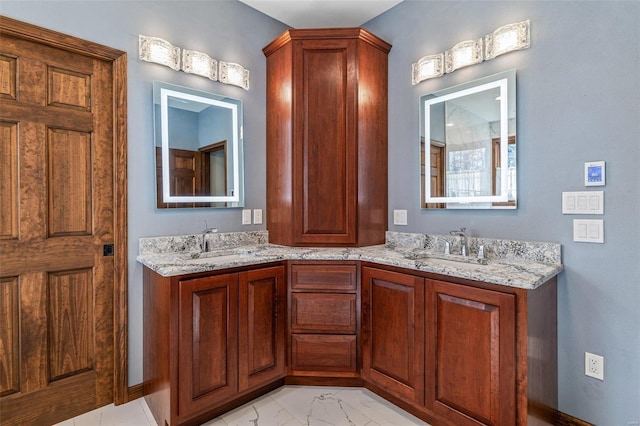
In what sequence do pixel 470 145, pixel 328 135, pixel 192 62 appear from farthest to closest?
pixel 328 135 < pixel 192 62 < pixel 470 145

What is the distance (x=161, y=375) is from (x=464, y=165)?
222 cm

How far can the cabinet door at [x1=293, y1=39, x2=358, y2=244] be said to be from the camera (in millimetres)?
2359

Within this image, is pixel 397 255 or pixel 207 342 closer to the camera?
pixel 207 342

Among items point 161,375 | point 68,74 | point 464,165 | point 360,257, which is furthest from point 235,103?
point 161,375

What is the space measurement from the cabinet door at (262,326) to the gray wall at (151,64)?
632 millimetres

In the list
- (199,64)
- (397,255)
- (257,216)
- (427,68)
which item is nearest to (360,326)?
(397,255)

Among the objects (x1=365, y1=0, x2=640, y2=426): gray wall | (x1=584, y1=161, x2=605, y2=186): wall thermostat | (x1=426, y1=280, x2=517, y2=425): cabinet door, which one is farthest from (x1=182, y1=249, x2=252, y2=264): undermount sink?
(x1=584, y1=161, x2=605, y2=186): wall thermostat

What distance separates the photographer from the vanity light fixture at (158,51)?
78.4 inches

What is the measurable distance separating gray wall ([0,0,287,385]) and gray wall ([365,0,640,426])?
1657 mm

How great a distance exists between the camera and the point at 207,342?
172 centimetres

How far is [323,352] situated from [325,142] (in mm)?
1481

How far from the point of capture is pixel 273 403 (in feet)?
6.43

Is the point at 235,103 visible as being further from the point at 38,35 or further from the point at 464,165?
the point at 464,165

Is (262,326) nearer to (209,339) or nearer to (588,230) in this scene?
(209,339)
